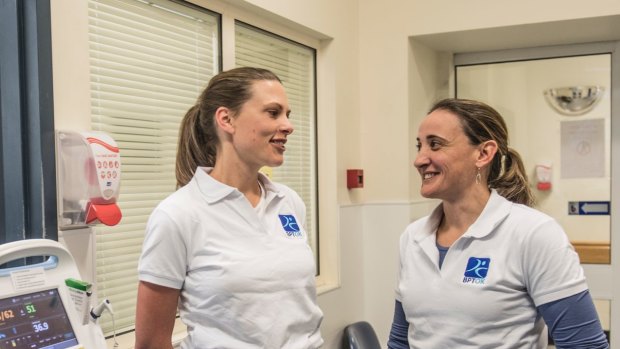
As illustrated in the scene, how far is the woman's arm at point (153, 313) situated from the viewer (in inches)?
53.1

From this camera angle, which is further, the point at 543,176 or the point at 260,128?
the point at 543,176

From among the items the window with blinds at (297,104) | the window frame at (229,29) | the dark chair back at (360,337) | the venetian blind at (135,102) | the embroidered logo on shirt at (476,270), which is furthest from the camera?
the dark chair back at (360,337)

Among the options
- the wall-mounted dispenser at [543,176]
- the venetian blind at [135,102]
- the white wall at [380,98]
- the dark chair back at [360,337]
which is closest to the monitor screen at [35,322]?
the venetian blind at [135,102]

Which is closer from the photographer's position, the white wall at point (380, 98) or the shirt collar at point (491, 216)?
the shirt collar at point (491, 216)

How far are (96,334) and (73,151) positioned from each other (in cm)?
50

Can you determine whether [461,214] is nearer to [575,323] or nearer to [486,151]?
[486,151]

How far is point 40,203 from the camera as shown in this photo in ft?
5.07

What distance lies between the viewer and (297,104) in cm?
318

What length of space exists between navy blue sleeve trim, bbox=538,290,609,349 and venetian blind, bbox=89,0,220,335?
1.40 metres

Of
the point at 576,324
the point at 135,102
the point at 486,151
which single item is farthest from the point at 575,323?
the point at 135,102

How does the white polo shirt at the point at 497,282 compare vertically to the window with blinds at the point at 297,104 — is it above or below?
below

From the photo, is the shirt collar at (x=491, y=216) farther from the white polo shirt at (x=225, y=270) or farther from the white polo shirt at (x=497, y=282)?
the white polo shirt at (x=225, y=270)

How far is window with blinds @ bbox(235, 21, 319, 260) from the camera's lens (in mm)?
2904

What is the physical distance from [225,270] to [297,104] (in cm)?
193
